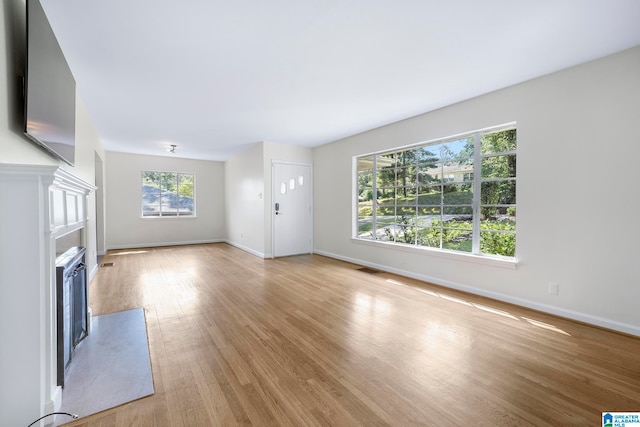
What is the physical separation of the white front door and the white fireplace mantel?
181 inches

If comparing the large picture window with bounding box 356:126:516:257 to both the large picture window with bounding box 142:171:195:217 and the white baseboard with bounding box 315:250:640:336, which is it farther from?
the large picture window with bounding box 142:171:195:217

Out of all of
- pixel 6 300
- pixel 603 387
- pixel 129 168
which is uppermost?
pixel 129 168

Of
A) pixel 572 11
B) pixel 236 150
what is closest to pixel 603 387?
pixel 572 11

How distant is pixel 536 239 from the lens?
3.07 meters

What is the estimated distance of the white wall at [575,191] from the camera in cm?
252

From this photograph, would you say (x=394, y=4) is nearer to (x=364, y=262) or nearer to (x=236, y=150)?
(x=364, y=262)

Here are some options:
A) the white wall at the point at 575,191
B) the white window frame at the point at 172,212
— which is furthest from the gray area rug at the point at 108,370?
the white window frame at the point at 172,212

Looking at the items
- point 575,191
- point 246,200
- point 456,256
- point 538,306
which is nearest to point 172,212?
point 246,200

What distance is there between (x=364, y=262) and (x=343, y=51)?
3816 mm

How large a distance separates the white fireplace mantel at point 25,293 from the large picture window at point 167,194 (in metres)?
6.82

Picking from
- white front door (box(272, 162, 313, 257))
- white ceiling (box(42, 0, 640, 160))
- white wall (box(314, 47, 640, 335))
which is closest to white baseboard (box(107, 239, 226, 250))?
white front door (box(272, 162, 313, 257))

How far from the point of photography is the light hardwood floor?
1573 mm

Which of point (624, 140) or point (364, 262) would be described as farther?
point (364, 262)

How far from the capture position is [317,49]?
8.11 feet
